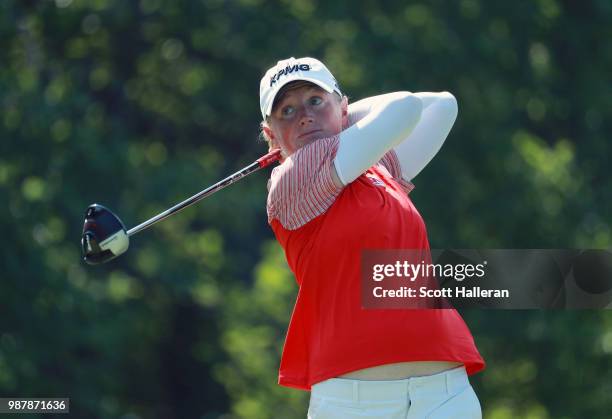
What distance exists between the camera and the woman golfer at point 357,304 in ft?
12.5

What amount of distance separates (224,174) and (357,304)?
12.6m

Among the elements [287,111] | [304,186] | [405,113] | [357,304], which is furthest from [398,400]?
[287,111]

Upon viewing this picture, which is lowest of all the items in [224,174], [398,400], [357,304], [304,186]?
[398,400]

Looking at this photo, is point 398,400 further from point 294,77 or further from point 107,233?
point 107,233

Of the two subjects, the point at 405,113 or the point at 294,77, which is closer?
the point at 405,113

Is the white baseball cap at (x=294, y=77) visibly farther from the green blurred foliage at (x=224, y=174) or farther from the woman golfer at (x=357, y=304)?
the green blurred foliage at (x=224, y=174)

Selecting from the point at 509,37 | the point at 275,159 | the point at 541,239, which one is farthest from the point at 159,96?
the point at 275,159

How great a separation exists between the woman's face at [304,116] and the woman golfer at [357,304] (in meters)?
0.06

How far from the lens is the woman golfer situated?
381cm

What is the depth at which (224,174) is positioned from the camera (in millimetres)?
16375

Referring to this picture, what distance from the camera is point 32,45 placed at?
1585cm

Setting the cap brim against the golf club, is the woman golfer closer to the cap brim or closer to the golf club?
the cap brim

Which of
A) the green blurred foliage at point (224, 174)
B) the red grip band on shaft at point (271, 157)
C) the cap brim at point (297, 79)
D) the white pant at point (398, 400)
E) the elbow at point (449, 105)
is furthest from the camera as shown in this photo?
the green blurred foliage at point (224, 174)

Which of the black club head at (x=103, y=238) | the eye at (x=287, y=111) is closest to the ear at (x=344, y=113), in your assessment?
the eye at (x=287, y=111)
